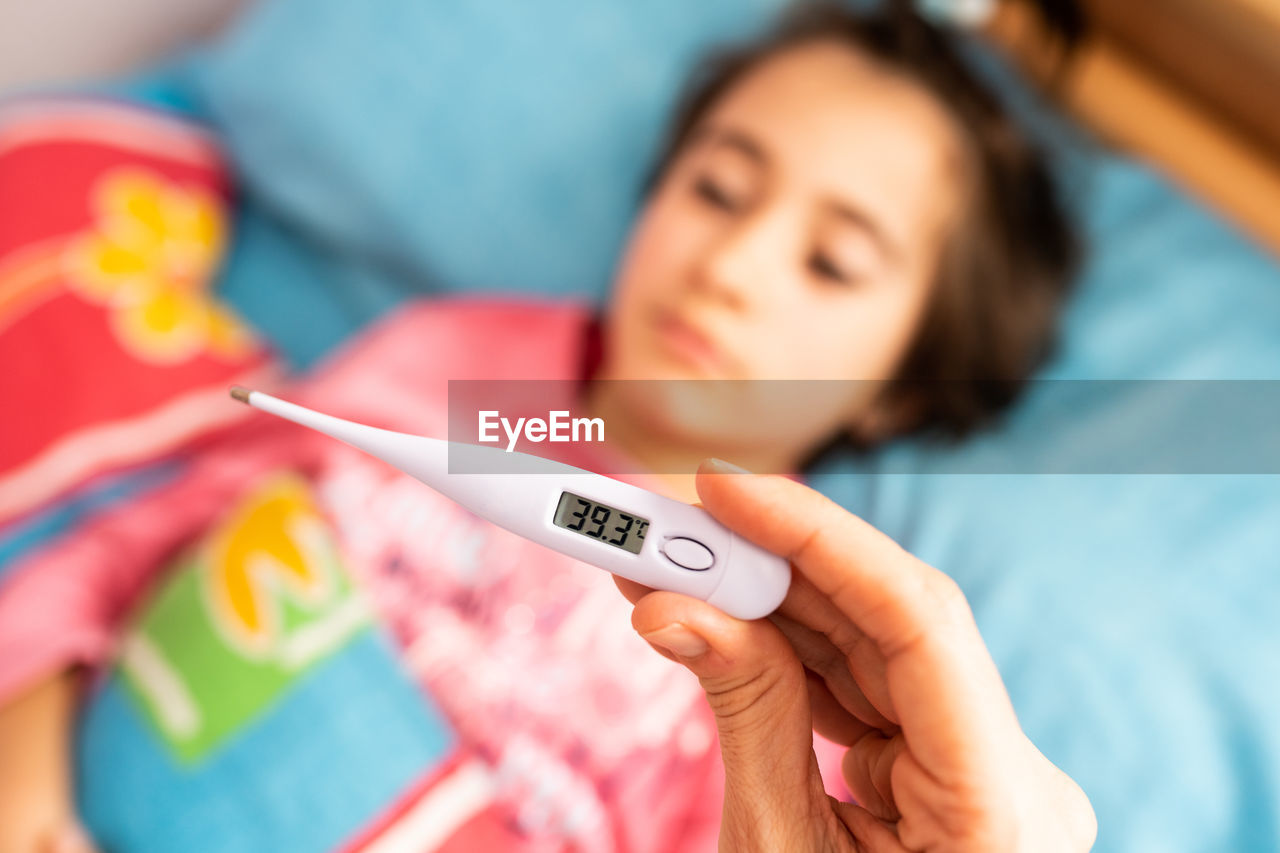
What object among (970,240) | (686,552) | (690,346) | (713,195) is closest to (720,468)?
(686,552)

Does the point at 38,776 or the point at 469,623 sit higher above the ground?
the point at 469,623

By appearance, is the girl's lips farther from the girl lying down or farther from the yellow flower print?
the yellow flower print

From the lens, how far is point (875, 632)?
1.31 feet

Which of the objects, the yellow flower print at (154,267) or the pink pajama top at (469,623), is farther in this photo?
the yellow flower print at (154,267)

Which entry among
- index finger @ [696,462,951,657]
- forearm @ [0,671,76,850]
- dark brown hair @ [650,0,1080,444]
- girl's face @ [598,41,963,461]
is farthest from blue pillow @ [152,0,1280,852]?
forearm @ [0,671,76,850]

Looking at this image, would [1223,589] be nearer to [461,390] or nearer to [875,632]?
[875,632]

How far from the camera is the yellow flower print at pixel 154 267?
0.91 m

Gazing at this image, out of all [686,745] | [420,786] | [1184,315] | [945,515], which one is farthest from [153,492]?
[1184,315]

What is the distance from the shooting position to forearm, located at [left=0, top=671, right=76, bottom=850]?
712 millimetres

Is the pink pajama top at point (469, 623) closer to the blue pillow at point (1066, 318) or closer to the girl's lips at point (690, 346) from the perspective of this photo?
the girl's lips at point (690, 346)

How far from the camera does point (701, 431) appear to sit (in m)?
0.80

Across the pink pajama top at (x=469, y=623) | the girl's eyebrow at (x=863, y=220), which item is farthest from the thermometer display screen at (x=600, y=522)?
the girl's eyebrow at (x=863, y=220)

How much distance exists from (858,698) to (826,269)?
0.43 meters

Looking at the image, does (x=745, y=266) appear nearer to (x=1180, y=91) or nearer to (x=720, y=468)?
(x=720, y=468)
